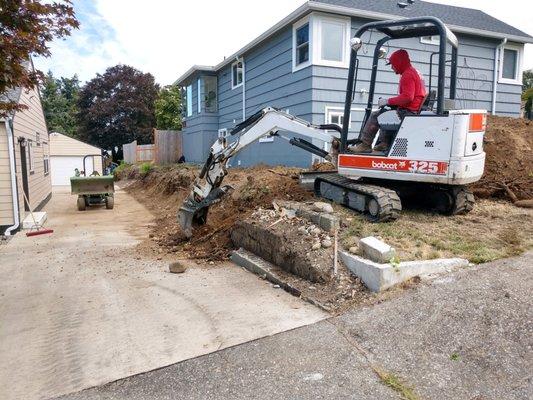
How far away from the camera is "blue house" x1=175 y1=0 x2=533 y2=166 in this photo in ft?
40.8

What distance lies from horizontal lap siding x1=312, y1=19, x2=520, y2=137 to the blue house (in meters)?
0.03

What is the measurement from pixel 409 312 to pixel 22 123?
12994 millimetres

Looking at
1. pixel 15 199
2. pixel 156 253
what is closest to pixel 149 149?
pixel 15 199

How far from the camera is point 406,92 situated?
6.54m

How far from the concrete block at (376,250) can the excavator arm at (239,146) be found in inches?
109

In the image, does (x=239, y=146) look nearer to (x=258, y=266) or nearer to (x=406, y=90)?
(x=258, y=266)

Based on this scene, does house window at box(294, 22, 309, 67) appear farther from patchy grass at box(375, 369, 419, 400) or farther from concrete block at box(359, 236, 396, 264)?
patchy grass at box(375, 369, 419, 400)

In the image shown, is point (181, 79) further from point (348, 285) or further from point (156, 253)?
point (348, 285)

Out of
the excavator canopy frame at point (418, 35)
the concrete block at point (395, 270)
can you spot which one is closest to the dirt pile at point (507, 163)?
the excavator canopy frame at point (418, 35)

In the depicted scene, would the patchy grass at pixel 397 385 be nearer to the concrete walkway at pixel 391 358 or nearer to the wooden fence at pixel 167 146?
the concrete walkway at pixel 391 358

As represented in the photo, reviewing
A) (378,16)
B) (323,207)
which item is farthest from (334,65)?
(323,207)

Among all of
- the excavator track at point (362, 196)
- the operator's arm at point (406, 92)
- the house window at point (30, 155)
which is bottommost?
the excavator track at point (362, 196)

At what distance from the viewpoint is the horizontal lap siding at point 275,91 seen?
1302 cm

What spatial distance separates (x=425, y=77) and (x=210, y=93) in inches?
393
